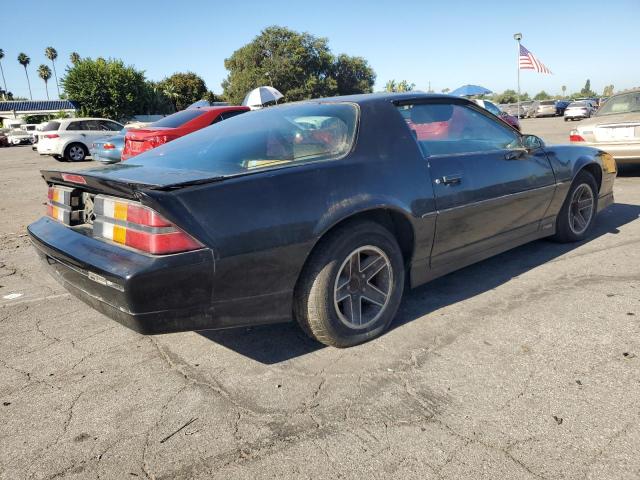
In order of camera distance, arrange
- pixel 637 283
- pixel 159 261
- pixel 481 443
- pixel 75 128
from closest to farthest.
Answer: pixel 481 443 → pixel 159 261 → pixel 637 283 → pixel 75 128

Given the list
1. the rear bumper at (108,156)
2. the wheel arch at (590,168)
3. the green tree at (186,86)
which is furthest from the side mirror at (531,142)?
the green tree at (186,86)

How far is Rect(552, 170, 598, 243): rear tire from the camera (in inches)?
177

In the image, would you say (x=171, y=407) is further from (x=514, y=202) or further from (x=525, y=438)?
(x=514, y=202)

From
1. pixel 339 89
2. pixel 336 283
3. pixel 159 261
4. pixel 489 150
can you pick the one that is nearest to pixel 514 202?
pixel 489 150

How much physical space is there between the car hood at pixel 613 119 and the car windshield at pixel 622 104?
0.22 metres

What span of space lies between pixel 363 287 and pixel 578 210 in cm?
287

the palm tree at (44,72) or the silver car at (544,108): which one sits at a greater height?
the palm tree at (44,72)

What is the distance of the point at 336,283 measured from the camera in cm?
271

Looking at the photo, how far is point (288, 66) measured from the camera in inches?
2186

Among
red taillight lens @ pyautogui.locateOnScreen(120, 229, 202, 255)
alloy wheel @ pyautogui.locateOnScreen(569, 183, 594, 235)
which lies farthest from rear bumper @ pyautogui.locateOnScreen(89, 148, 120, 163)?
red taillight lens @ pyautogui.locateOnScreen(120, 229, 202, 255)

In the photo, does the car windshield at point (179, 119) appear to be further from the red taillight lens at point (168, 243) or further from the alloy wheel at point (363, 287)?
the red taillight lens at point (168, 243)

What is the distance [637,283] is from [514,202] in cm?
107

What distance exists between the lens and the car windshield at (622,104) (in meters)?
8.13

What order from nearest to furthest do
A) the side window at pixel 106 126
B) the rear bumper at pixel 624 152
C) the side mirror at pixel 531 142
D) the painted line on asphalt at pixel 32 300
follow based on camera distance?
the painted line on asphalt at pixel 32 300 < the side mirror at pixel 531 142 < the rear bumper at pixel 624 152 < the side window at pixel 106 126
